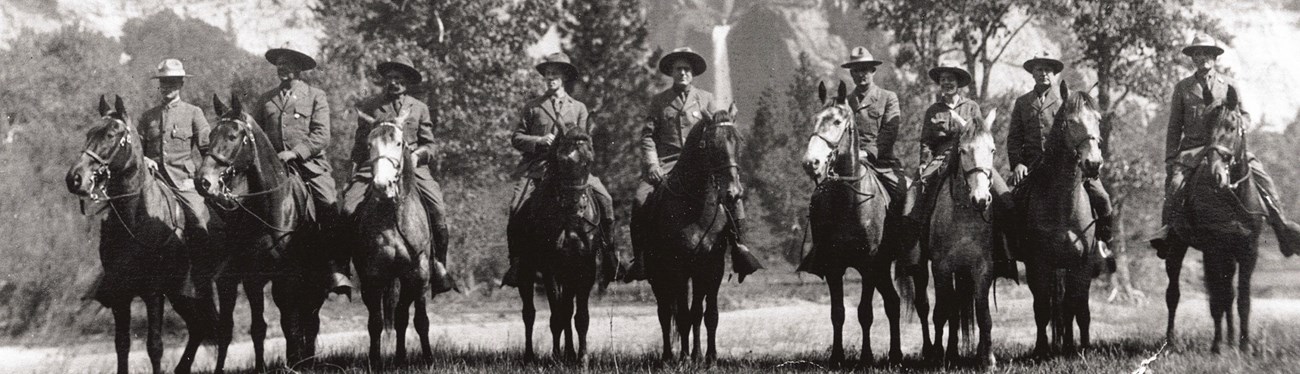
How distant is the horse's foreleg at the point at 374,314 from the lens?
34.8ft

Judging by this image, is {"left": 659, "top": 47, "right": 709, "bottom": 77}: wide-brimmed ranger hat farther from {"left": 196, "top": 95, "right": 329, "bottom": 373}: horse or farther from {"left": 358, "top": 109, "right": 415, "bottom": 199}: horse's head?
{"left": 196, "top": 95, "right": 329, "bottom": 373}: horse

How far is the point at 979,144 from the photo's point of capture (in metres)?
9.30

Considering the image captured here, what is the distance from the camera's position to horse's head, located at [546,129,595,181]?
10273 millimetres

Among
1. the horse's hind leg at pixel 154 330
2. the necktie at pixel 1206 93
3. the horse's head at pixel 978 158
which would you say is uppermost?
the necktie at pixel 1206 93

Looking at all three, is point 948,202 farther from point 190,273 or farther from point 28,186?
point 28,186

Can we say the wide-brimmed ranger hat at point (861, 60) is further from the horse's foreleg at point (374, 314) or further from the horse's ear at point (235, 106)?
the horse's ear at point (235, 106)

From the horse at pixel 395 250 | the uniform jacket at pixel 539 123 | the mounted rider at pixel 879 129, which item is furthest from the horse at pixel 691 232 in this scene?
the horse at pixel 395 250

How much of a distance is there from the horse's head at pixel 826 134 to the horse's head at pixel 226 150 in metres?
5.14

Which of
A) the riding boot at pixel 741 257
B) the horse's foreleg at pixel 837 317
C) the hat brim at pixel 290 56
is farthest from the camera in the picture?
the hat brim at pixel 290 56

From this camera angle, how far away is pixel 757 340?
17.2 metres

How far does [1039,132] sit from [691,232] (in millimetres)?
3586

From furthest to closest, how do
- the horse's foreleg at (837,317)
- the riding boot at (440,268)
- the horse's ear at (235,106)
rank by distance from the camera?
1. the riding boot at (440,268)
2. the horse's foreleg at (837,317)
3. the horse's ear at (235,106)

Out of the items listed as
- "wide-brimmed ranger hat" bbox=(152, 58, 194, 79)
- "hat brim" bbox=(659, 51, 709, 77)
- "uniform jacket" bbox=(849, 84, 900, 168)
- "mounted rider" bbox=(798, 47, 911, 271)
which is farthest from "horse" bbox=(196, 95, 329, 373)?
"uniform jacket" bbox=(849, 84, 900, 168)

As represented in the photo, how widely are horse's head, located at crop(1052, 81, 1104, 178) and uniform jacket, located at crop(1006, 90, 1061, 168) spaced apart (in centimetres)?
128
